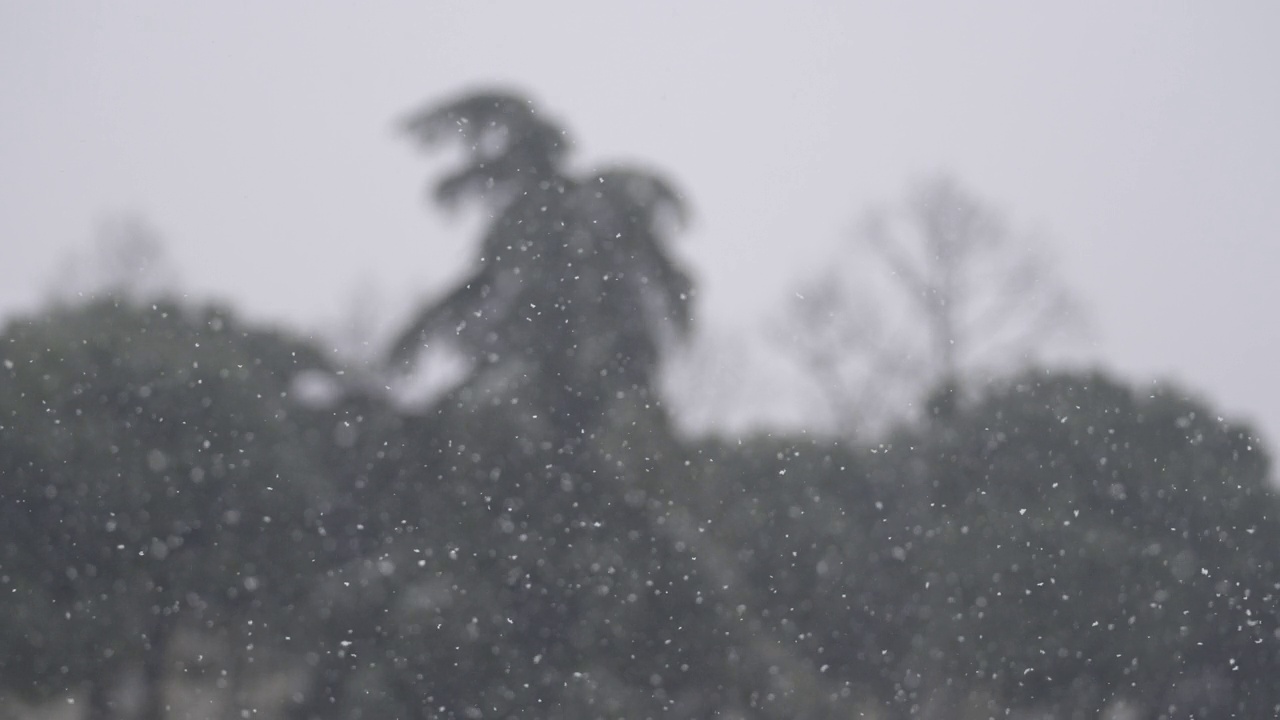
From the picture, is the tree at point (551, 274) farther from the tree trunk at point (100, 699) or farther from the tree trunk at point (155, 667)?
the tree trunk at point (100, 699)

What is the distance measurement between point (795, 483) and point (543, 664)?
4.21 meters

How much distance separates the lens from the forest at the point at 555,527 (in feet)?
36.3

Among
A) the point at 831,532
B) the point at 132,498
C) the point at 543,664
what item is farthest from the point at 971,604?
the point at 132,498

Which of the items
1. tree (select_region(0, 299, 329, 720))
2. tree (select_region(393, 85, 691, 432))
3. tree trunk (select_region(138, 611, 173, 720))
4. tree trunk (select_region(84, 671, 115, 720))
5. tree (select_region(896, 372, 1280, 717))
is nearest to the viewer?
tree (select_region(0, 299, 329, 720))

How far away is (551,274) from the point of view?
12.8 meters

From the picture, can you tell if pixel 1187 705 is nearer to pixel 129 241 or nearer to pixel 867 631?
pixel 867 631

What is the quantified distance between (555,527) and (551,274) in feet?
8.14

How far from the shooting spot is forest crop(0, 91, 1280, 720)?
36.3ft

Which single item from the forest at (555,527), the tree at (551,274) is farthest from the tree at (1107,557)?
the tree at (551,274)

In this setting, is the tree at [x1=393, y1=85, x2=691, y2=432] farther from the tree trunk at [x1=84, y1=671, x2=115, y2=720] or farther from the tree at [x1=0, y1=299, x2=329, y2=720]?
the tree trunk at [x1=84, y1=671, x2=115, y2=720]

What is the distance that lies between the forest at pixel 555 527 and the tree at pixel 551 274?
0.03 m

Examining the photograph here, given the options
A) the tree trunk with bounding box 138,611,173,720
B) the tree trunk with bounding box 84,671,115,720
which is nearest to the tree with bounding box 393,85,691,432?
the tree trunk with bounding box 138,611,173,720

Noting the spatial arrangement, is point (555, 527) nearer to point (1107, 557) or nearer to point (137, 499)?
point (137, 499)

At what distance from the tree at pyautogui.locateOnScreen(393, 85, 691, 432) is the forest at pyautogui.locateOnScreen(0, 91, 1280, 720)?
31 millimetres
